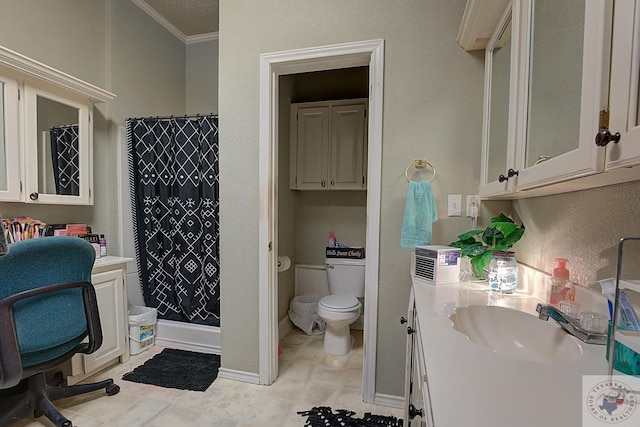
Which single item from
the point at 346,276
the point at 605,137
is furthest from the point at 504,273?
the point at 346,276

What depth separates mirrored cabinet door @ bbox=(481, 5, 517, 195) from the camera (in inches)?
43.3

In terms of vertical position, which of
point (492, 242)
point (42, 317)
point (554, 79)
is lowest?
point (42, 317)

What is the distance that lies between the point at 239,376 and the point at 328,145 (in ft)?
6.77

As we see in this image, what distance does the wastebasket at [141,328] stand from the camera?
2.22m

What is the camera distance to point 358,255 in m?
2.70

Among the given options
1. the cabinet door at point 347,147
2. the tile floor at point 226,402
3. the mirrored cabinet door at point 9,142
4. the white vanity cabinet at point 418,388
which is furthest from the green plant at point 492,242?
the mirrored cabinet door at point 9,142

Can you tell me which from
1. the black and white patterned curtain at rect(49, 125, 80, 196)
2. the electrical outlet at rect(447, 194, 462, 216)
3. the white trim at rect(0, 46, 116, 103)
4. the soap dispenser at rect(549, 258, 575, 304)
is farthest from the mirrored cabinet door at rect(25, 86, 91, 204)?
the soap dispenser at rect(549, 258, 575, 304)

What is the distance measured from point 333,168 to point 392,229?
1.28m

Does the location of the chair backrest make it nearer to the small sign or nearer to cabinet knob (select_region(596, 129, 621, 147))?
the small sign

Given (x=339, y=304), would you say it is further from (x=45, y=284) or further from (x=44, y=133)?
(x=44, y=133)

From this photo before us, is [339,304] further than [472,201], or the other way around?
[339,304]

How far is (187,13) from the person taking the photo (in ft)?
9.00

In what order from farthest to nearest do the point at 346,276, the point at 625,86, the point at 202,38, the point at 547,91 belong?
the point at 202,38 → the point at 346,276 → the point at 547,91 → the point at 625,86

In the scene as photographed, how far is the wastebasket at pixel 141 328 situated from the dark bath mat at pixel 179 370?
16 centimetres
